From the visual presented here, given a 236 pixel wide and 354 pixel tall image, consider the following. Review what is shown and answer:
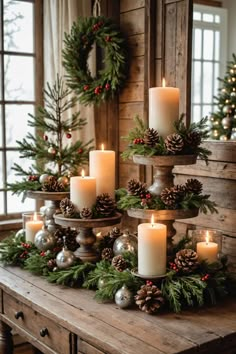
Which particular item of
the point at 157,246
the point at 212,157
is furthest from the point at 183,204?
the point at 212,157

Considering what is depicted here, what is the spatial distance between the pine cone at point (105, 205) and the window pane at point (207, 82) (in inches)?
122

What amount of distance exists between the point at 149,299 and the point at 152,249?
0.16 metres

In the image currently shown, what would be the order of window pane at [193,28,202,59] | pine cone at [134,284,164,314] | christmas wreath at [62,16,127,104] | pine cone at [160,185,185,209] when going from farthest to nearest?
1. window pane at [193,28,202,59]
2. christmas wreath at [62,16,127,104]
3. pine cone at [160,185,185,209]
4. pine cone at [134,284,164,314]

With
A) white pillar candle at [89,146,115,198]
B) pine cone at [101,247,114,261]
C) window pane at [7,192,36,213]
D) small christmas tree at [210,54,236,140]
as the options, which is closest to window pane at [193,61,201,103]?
small christmas tree at [210,54,236,140]

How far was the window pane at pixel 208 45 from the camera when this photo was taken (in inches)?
188

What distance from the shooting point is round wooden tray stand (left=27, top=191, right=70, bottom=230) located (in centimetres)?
216

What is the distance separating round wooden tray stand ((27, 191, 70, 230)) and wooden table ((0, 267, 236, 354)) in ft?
1.03

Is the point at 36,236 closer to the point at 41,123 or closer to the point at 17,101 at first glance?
the point at 41,123

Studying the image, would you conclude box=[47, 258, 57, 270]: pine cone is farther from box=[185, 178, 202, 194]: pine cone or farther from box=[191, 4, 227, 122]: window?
box=[191, 4, 227, 122]: window

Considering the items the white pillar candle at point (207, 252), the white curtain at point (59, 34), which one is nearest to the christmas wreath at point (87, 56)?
the white curtain at point (59, 34)

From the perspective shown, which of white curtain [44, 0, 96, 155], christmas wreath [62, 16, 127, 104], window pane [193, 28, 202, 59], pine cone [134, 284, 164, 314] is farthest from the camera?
window pane [193, 28, 202, 59]

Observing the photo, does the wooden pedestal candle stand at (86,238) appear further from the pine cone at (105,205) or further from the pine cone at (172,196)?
the pine cone at (172,196)

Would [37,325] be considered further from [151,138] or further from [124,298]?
[151,138]

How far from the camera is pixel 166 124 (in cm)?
177
